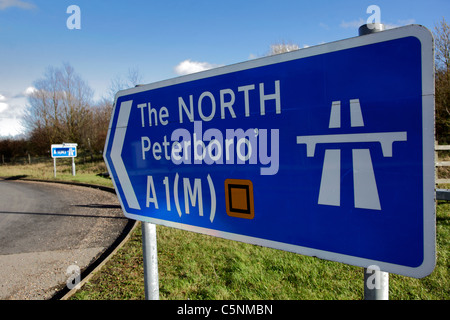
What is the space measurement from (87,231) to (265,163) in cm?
695

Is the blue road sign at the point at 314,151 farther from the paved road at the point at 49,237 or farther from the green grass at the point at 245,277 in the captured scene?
the paved road at the point at 49,237

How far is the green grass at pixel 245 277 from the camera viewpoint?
3.14 metres

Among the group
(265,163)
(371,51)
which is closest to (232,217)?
(265,163)

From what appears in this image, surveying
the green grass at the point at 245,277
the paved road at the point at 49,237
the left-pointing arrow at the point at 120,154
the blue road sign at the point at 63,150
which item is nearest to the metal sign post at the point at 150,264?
the left-pointing arrow at the point at 120,154

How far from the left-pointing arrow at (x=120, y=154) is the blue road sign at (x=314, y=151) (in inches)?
10.0

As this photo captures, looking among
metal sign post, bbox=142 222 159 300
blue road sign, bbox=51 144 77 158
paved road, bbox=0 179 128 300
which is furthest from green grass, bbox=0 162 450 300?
blue road sign, bbox=51 144 77 158

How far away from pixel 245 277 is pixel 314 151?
9.80 feet

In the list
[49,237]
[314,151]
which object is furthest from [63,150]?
[314,151]

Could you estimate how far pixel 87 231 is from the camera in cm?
691

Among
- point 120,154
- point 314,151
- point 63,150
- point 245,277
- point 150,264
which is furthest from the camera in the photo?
point 63,150

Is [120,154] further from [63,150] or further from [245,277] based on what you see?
[63,150]

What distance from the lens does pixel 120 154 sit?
169 cm

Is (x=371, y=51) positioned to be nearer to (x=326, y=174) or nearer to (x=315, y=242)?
(x=326, y=174)

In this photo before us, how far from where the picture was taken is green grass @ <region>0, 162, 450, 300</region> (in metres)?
3.14
